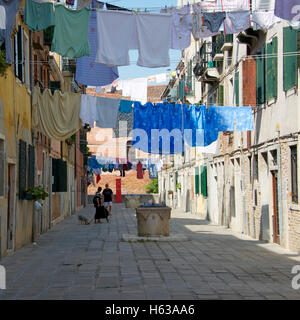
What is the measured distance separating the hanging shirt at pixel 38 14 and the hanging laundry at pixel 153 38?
6.28 ft

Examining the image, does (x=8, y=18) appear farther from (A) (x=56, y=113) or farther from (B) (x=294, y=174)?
(B) (x=294, y=174)

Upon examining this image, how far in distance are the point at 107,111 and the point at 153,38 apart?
17.8 ft

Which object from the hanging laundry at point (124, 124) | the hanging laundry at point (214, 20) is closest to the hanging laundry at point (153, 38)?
the hanging laundry at point (214, 20)

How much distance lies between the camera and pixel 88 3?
13.7 metres

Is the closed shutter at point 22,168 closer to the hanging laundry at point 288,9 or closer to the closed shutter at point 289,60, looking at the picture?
the closed shutter at point 289,60

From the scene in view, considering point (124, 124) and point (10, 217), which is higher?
point (124, 124)

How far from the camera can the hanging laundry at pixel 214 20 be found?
538 inches

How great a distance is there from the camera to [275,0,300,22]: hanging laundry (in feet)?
37.8

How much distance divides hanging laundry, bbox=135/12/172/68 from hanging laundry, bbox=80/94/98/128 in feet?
16.3

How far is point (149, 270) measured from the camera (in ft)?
36.7

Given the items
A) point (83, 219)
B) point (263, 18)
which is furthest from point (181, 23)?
point (83, 219)

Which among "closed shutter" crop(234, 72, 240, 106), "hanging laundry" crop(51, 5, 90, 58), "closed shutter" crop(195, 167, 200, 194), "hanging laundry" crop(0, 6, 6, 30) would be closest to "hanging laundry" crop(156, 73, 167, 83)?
"closed shutter" crop(195, 167, 200, 194)

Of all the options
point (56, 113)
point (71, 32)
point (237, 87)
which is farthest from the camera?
point (237, 87)
